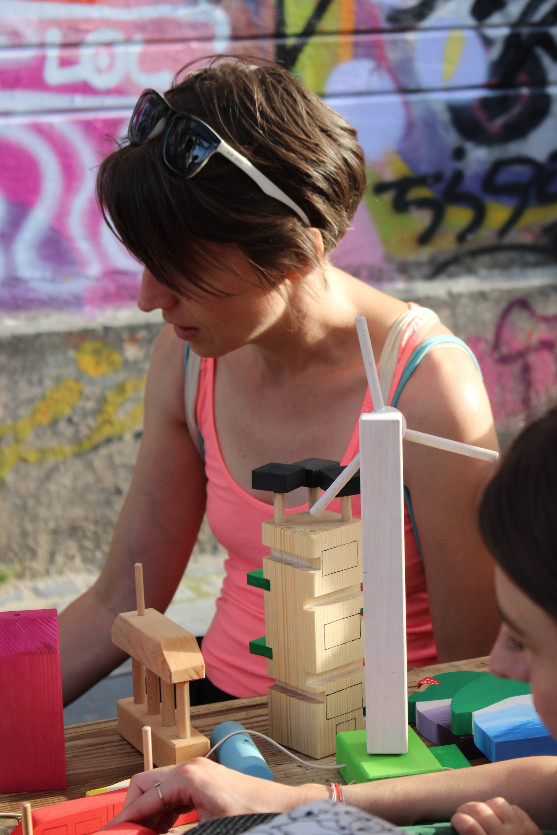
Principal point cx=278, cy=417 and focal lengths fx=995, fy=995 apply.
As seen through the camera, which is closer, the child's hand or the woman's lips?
the child's hand

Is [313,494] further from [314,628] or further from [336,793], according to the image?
[336,793]

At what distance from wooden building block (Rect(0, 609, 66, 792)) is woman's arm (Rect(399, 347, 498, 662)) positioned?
63 centimetres

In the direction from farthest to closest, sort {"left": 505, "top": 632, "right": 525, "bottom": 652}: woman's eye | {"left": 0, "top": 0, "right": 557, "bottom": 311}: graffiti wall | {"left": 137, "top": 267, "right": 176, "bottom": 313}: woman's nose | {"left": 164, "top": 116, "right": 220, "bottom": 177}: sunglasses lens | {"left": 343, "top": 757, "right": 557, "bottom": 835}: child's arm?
{"left": 0, "top": 0, "right": 557, "bottom": 311}: graffiti wall, {"left": 137, "top": 267, "right": 176, "bottom": 313}: woman's nose, {"left": 164, "top": 116, "right": 220, "bottom": 177}: sunglasses lens, {"left": 343, "top": 757, "right": 557, "bottom": 835}: child's arm, {"left": 505, "top": 632, "right": 525, "bottom": 652}: woman's eye

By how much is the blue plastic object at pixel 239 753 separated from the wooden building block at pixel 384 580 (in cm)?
13

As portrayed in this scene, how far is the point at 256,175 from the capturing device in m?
1.42

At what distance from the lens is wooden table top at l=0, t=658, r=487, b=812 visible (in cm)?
116

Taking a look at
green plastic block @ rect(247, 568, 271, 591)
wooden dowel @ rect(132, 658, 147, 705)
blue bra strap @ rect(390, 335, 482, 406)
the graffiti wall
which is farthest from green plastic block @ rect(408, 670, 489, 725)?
the graffiti wall

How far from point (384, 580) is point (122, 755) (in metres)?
0.42

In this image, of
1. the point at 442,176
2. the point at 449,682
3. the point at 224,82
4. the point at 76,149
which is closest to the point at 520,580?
the point at 449,682

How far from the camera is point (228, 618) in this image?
1.78 meters

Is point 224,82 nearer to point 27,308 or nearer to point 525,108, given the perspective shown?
point 27,308

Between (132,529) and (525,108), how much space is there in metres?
3.15

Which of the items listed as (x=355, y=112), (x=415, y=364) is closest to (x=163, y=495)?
(x=415, y=364)

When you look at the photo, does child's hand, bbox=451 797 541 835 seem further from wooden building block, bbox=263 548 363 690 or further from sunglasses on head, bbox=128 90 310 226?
sunglasses on head, bbox=128 90 310 226
